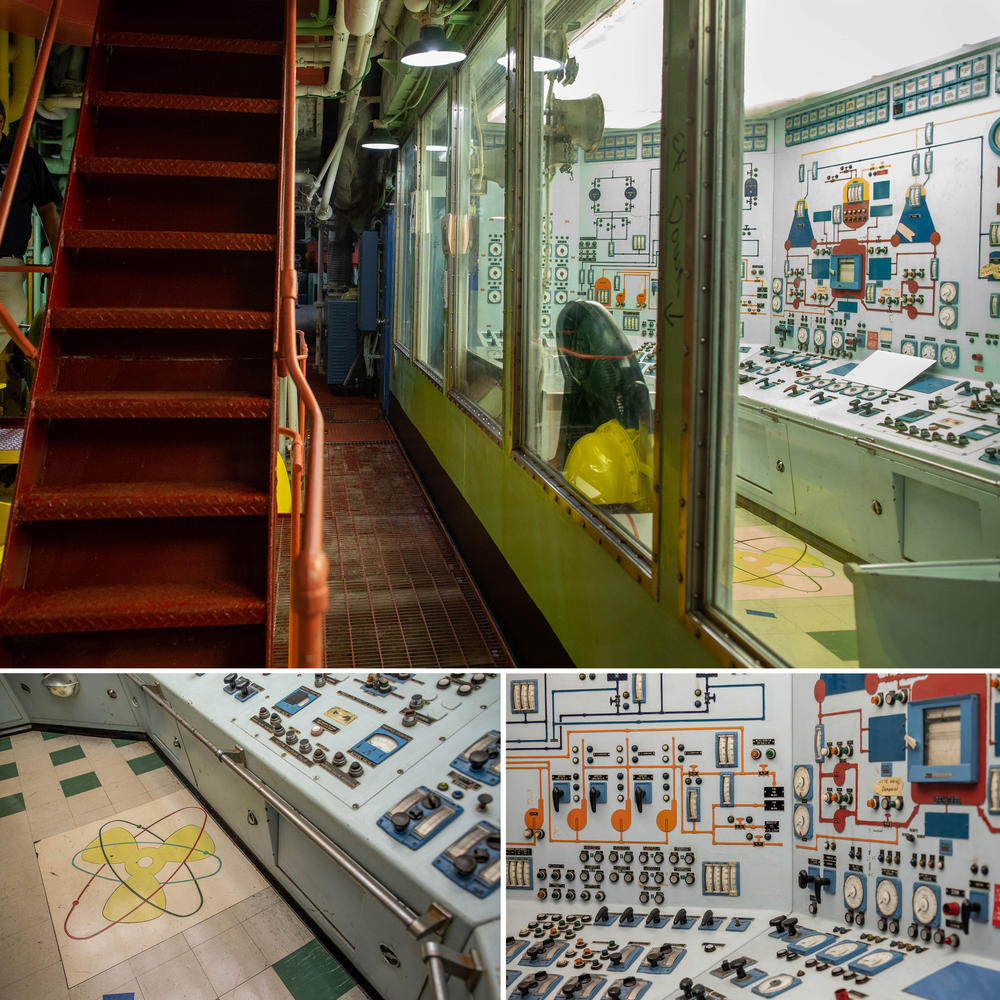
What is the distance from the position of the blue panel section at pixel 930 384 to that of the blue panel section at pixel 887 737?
6.65ft

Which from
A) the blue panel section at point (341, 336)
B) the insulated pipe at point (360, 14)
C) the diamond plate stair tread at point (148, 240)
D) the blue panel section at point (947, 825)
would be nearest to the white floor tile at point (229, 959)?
the blue panel section at point (947, 825)

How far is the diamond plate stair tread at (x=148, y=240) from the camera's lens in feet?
12.2

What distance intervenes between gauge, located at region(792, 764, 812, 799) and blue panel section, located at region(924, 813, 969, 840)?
566 millimetres

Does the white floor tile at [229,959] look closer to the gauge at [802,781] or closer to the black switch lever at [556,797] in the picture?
the black switch lever at [556,797]

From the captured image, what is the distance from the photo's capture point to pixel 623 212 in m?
4.07

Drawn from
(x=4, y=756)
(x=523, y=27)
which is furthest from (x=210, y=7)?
(x=4, y=756)

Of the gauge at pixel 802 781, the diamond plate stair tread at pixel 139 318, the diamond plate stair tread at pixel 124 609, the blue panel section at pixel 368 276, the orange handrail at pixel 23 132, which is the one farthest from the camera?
the blue panel section at pixel 368 276

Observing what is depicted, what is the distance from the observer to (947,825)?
341 cm

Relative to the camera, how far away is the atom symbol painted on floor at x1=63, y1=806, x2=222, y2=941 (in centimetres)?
331

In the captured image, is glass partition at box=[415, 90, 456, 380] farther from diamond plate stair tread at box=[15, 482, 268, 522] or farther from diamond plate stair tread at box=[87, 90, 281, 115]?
diamond plate stair tread at box=[15, 482, 268, 522]

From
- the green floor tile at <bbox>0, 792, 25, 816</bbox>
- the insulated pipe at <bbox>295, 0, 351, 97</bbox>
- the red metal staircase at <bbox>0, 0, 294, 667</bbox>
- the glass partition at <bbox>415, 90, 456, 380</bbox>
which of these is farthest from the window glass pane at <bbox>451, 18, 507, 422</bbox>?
the green floor tile at <bbox>0, 792, 25, 816</bbox>

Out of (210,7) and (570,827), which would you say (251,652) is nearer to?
(570,827)

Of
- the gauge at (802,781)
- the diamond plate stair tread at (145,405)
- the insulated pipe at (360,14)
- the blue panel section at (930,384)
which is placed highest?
the insulated pipe at (360,14)

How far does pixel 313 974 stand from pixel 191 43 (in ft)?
12.7
